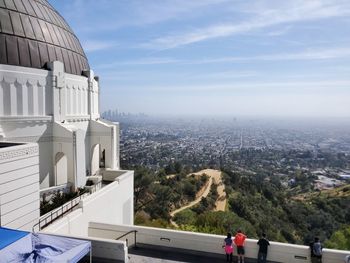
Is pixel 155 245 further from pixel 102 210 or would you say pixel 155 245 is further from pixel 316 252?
pixel 316 252

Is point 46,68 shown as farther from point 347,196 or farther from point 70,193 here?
point 347,196


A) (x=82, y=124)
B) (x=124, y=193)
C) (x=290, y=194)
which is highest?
(x=82, y=124)

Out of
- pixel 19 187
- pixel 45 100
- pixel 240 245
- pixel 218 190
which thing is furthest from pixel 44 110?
pixel 218 190

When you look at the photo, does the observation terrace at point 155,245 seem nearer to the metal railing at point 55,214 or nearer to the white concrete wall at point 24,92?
the metal railing at point 55,214

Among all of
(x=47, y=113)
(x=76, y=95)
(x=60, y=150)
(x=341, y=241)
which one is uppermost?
(x=76, y=95)

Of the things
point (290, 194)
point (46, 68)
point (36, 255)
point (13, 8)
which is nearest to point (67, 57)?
point (46, 68)

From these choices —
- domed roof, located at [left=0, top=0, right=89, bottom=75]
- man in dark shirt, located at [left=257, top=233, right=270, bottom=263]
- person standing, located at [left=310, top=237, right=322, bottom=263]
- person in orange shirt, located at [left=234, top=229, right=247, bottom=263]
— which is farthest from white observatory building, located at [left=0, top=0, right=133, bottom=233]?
person standing, located at [left=310, top=237, right=322, bottom=263]
